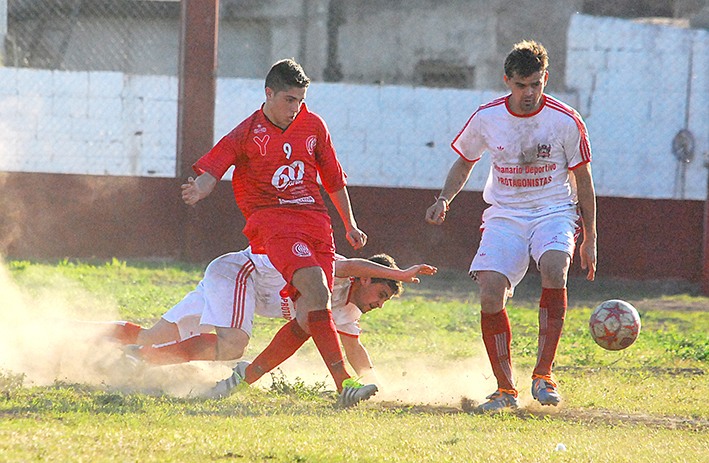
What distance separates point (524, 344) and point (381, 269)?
9.42ft

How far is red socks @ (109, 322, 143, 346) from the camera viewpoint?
5.46 meters

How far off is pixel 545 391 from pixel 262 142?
2.05m

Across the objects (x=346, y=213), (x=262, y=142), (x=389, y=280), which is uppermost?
(x=262, y=142)

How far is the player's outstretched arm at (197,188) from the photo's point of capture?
15.5 ft

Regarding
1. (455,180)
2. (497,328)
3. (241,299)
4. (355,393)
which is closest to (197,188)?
(241,299)

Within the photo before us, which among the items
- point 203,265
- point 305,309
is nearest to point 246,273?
point 305,309

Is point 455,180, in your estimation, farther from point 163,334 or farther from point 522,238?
point 163,334

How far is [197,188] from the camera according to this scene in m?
4.80

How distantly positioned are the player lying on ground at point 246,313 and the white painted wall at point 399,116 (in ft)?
24.1

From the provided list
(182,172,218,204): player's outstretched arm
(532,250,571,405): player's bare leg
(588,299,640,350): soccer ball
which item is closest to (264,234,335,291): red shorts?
(182,172,218,204): player's outstretched arm

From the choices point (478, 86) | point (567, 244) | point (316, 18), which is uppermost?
point (316, 18)

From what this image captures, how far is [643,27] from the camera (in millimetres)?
17469

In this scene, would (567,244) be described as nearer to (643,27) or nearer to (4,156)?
(4,156)

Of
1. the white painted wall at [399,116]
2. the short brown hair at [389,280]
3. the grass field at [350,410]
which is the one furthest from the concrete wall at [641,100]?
Result: the short brown hair at [389,280]
